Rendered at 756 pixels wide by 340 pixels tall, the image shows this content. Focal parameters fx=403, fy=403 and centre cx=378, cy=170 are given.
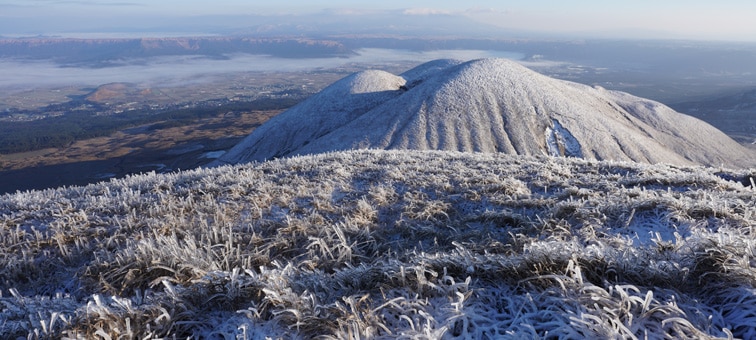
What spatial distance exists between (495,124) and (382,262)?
4853 centimetres

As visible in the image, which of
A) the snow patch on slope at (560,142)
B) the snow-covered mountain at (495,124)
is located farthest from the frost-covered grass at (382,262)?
the snow patch on slope at (560,142)

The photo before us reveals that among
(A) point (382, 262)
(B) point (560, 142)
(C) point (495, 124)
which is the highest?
(A) point (382, 262)

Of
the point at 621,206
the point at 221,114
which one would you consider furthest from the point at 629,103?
the point at 221,114

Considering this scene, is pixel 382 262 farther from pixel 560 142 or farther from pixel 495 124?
pixel 495 124

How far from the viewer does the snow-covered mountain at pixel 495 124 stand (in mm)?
47031

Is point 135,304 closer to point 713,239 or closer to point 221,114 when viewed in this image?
point 713,239

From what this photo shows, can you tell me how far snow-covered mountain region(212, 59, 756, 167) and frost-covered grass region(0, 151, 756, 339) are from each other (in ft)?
115

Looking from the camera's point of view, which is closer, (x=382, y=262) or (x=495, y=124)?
(x=382, y=262)

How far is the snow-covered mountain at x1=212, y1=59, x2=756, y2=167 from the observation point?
47031mm

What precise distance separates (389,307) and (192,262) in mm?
2659

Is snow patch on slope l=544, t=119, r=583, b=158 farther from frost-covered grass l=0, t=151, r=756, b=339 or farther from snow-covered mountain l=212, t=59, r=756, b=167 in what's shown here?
frost-covered grass l=0, t=151, r=756, b=339

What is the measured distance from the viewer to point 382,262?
13.4ft

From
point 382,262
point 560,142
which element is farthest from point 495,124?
point 382,262

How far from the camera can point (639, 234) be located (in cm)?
577
